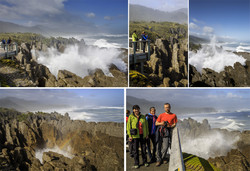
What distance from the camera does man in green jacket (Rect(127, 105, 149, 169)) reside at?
16.0ft

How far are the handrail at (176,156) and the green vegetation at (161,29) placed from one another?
1.87 meters

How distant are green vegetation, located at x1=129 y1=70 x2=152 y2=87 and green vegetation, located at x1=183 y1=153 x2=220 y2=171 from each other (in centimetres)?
157

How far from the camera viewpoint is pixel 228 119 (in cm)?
536

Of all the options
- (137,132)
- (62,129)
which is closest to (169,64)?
(137,132)

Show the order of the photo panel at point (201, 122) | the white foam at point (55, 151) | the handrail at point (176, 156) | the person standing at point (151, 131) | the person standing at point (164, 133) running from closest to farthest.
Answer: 1. the handrail at point (176, 156)
2. the person standing at point (164, 133)
3. the person standing at point (151, 131)
4. the photo panel at point (201, 122)
5. the white foam at point (55, 151)

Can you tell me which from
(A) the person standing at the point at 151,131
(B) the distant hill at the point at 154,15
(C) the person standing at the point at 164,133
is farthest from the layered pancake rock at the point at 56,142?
(B) the distant hill at the point at 154,15

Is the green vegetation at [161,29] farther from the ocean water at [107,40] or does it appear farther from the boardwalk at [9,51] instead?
the boardwalk at [9,51]

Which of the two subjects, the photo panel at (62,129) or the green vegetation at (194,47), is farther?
the green vegetation at (194,47)

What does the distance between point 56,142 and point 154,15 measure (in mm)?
3108

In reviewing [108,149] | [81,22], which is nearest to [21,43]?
[81,22]

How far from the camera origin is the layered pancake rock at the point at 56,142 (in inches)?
204

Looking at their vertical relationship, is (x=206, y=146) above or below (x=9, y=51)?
below

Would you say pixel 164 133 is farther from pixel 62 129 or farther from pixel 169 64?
pixel 62 129

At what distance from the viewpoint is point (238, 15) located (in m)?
5.43
